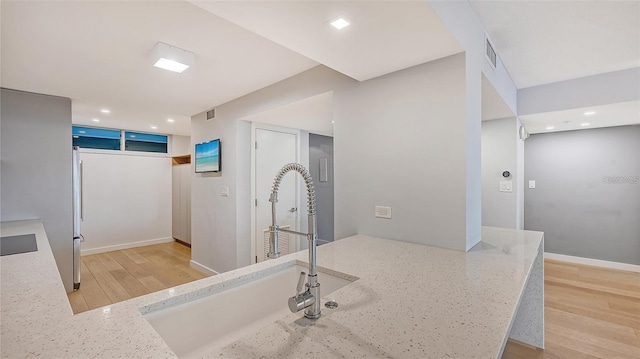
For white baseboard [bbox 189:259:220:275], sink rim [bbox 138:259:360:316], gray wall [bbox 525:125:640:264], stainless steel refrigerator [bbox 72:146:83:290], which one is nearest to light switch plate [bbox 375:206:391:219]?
sink rim [bbox 138:259:360:316]

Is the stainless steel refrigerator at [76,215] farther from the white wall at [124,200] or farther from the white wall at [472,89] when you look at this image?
the white wall at [472,89]

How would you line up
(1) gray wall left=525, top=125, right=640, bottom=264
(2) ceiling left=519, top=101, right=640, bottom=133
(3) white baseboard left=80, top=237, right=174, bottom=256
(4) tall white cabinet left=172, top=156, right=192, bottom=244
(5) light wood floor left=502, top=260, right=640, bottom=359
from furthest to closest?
(4) tall white cabinet left=172, top=156, right=192, bottom=244, (3) white baseboard left=80, top=237, right=174, bottom=256, (1) gray wall left=525, top=125, right=640, bottom=264, (2) ceiling left=519, top=101, right=640, bottom=133, (5) light wood floor left=502, top=260, right=640, bottom=359

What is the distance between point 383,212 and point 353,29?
126cm

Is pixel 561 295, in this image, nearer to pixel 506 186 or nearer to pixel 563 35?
pixel 506 186

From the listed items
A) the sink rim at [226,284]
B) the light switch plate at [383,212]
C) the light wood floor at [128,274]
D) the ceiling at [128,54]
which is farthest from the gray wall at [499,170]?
the light wood floor at [128,274]

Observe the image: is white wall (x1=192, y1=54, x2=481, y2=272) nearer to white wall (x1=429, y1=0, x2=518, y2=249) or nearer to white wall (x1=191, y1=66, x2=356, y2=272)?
white wall (x1=429, y1=0, x2=518, y2=249)

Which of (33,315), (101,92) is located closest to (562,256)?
(33,315)

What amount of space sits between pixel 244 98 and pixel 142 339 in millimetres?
2956

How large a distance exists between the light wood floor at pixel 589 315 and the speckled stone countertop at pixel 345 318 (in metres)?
1.34

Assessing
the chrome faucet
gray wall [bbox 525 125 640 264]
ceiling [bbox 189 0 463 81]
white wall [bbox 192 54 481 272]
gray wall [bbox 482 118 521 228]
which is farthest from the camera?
gray wall [bbox 525 125 640 264]

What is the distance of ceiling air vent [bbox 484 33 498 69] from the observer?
206 centimetres

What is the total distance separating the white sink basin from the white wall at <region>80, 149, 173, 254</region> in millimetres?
5317

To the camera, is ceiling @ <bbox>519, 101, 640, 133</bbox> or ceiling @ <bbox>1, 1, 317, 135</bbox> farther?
ceiling @ <bbox>519, 101, 640, 133</bbox>

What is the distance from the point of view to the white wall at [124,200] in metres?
5.04
